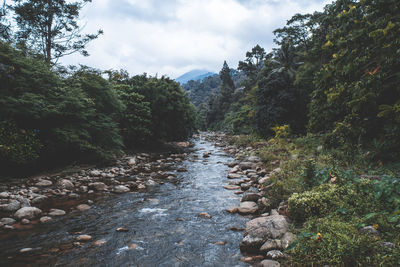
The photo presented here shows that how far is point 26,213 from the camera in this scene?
455cm

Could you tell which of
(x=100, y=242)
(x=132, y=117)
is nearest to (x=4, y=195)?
(x=100, y=242)

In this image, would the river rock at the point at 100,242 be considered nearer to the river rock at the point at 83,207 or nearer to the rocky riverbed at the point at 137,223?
the rocky riverbed at the point at 137,223

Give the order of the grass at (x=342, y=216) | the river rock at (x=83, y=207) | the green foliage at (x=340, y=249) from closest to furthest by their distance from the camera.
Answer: the green foliage at (x=340, y=249) < the grass at (x=342, y=216) < the river rock at (x=83, y=207)

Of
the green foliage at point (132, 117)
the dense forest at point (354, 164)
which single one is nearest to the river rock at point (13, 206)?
the dense forest at point (354, 164)

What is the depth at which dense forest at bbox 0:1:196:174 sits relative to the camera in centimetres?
661

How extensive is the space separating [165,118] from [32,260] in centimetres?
1483

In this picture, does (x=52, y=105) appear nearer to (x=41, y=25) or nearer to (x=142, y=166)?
(x=142, y=166)

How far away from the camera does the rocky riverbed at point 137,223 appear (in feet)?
10.8

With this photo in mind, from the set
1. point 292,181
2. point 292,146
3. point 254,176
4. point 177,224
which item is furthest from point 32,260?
point 292,146

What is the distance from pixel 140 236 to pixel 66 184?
4236 millimetres

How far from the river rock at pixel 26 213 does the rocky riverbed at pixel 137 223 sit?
17mm

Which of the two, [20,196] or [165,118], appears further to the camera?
[165,118]

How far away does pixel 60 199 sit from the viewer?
5.78 metres

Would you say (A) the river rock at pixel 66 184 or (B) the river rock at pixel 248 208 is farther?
(A) the river rock at pixel 66 184
